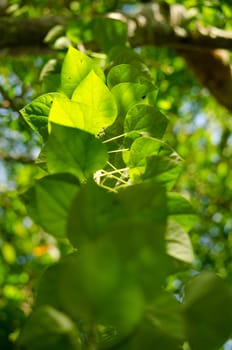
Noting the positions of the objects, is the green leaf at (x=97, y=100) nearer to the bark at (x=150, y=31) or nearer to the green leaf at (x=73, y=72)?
the green leaf at (x=73, y=72)

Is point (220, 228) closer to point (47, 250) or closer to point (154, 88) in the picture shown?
point (47, 250)

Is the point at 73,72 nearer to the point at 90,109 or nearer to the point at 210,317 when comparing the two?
the point at 90,109

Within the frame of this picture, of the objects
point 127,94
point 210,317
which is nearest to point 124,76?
point 127,94

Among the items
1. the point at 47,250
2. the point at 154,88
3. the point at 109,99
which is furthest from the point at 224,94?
the point at 109,99

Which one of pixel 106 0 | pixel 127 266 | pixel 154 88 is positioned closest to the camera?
pixel 127 266

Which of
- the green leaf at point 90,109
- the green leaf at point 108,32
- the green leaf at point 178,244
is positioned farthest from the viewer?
the green leaf at point 108,32

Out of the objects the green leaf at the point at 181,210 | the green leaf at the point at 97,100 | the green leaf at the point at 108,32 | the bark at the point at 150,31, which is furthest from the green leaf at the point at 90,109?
the bark at the point at 150,31
